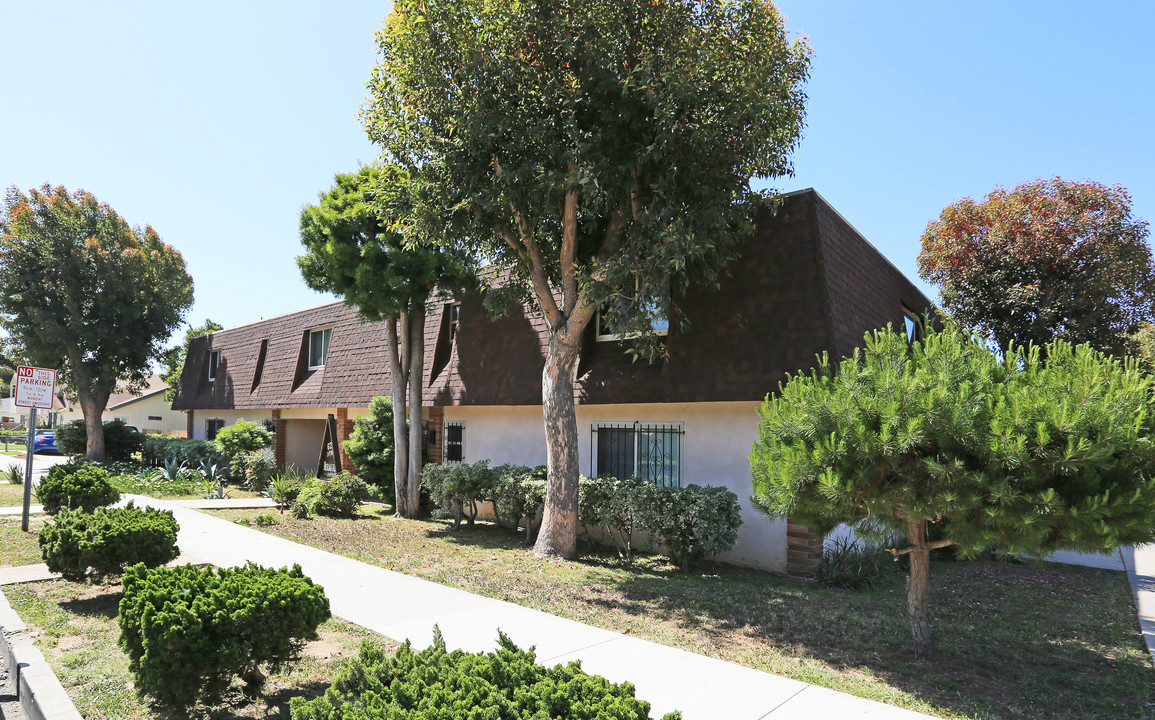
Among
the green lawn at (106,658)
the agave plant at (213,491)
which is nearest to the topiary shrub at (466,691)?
the green lawn at (106,658)

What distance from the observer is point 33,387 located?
398 inches

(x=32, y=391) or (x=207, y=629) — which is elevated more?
(x=32, y=391)

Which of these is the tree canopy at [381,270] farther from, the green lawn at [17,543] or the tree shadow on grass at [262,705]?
the tree shadow on grass at [262,705]

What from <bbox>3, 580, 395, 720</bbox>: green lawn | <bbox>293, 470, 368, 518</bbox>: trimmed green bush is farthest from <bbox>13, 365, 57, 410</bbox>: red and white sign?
<bbox>293, 470, 368, 518</bbox>: trimmed green bush

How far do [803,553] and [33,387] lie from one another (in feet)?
38.7

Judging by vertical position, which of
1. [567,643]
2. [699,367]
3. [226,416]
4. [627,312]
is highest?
[627,312]

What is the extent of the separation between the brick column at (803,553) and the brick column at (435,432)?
8.86 meters

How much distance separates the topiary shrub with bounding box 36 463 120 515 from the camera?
10.3 metres

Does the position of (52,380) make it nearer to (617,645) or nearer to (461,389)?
(461,389)

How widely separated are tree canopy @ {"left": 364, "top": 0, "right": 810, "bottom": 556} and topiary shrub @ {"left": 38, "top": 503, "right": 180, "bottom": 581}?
204 inches

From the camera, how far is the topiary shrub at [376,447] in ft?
50.2

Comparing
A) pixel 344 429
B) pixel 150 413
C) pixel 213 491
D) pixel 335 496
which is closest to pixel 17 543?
pixel 335 496

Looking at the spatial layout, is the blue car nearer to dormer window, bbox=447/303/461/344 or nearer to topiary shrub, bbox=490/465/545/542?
dormer window, bbox=447/303/461/344

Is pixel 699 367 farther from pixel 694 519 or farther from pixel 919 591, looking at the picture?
pixel 919 591
